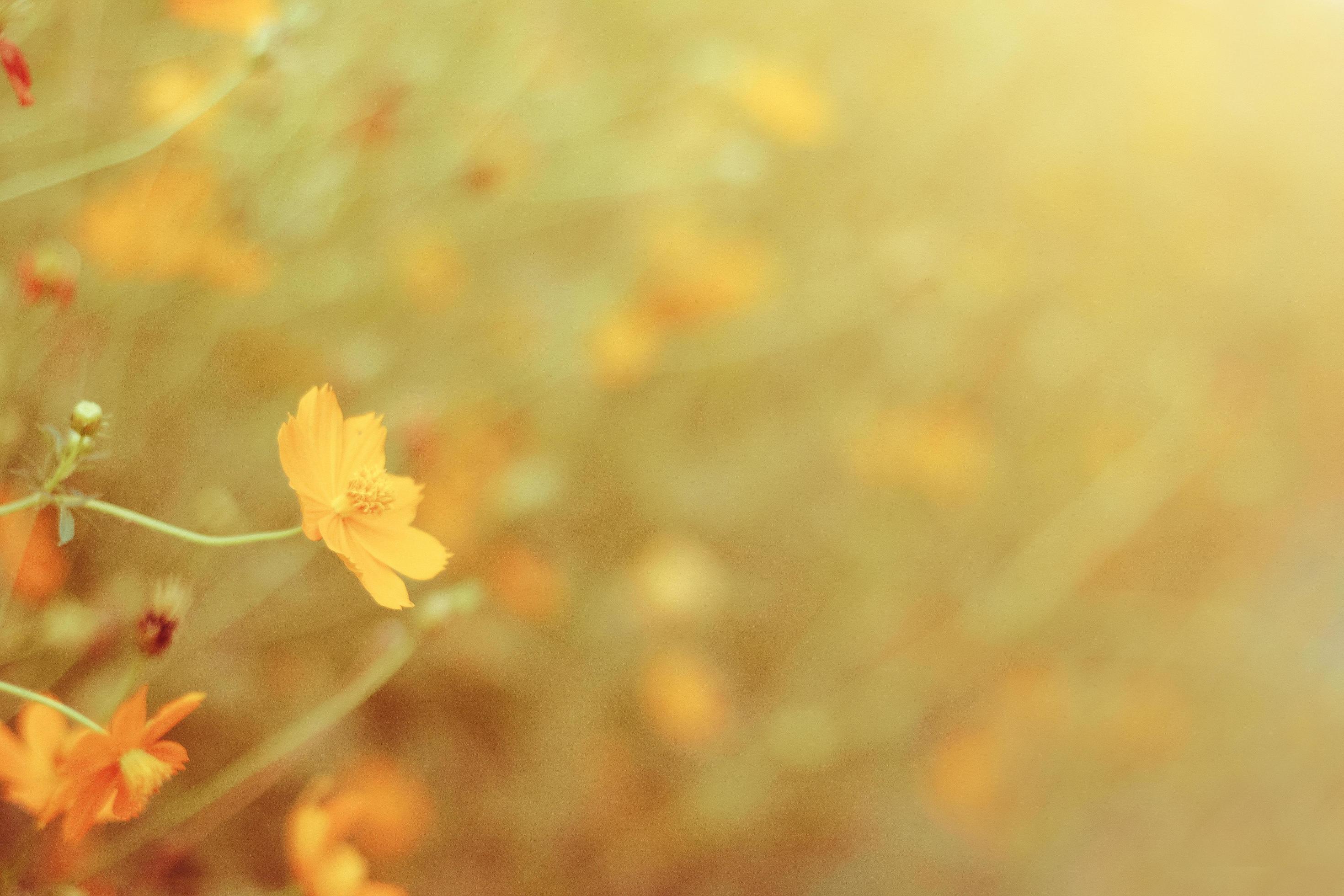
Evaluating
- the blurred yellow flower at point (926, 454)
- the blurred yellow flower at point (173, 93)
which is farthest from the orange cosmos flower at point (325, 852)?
the blurred yellow flower at point (926, 454)

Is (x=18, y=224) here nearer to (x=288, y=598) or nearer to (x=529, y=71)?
(x=288, y=598)

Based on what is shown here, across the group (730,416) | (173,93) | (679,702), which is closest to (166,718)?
(173,93)

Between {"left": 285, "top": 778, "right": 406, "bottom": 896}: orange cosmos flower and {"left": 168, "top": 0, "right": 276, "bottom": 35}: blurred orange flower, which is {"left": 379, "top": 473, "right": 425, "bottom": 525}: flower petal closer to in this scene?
{"left": 285, "top": 778, "right": 406, "bottom": 896}: orange cosmos flower

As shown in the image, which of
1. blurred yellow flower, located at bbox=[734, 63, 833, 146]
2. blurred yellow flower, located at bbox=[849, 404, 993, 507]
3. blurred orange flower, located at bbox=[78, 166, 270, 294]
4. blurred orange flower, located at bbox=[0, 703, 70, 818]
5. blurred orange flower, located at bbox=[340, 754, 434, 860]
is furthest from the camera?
blurred yellow flower, located at bbox=[849, 404, 993, 507]

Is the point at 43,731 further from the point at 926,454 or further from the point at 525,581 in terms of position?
the point at 926,454

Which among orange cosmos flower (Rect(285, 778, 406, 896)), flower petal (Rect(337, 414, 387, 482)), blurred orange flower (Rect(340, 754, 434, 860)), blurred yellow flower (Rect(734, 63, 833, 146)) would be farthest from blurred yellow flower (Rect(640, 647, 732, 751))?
flower petal (Rect(337, 414, 387, 482))

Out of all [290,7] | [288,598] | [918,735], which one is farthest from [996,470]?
[290,7]

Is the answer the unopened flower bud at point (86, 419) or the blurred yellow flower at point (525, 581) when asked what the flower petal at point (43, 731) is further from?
the blurred yellow flower at point (525, 581)
